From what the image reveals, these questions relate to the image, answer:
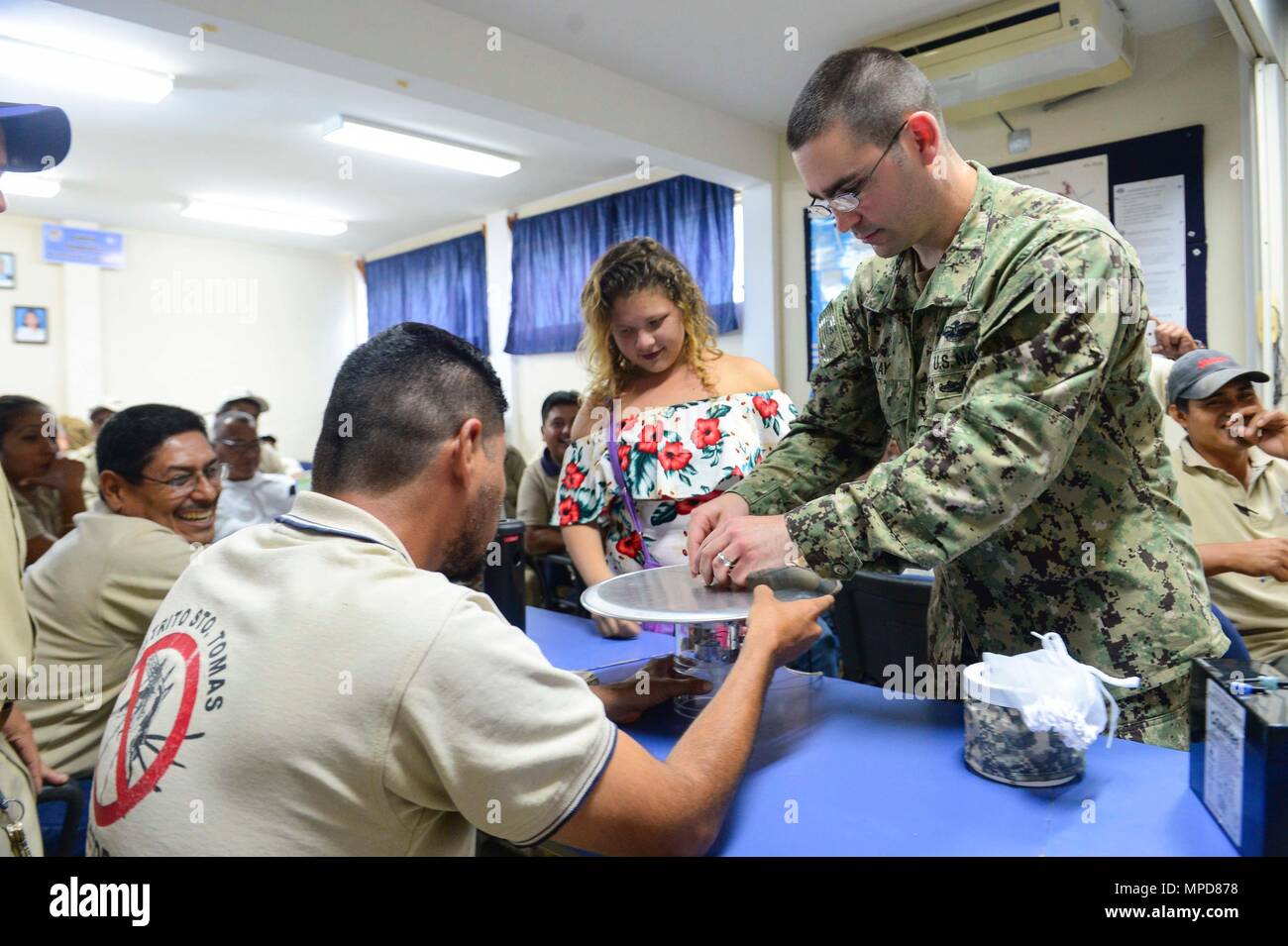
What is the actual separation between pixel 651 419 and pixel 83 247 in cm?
707

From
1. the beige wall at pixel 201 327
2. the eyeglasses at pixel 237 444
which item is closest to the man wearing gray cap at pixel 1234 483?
the eyeglasses at pixel 237 444

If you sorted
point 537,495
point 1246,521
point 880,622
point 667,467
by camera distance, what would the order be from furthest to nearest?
point 537,495
point 1246,521
point 880,622
point 667,467

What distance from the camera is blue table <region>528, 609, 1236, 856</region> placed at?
87 cm

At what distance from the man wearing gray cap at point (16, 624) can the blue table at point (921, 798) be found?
0.89 m

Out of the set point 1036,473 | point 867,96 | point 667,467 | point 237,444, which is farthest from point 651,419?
point 237,444

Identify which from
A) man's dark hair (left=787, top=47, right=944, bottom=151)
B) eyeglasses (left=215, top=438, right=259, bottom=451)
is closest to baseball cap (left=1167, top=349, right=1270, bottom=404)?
man's dark hair (left=787, top=47, right=944, bottom=151)

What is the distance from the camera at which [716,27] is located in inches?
138

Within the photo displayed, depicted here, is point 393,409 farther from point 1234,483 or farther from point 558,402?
point 558,402

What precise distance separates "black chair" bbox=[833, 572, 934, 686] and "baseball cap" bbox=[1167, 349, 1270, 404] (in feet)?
3.29

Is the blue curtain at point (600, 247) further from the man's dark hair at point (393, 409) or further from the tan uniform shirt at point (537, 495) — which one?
the man's dark hair at point (393, 409)

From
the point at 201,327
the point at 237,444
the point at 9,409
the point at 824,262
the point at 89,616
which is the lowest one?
the point at 89,616

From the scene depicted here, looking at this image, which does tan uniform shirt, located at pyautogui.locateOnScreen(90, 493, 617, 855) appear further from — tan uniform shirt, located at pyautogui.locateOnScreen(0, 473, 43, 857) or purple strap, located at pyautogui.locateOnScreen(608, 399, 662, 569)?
purple strap, located at pyautogui.locateOnScreen(608, 399, 662, 569)

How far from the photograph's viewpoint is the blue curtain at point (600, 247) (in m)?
5.45

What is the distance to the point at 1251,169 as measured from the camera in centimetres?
289
